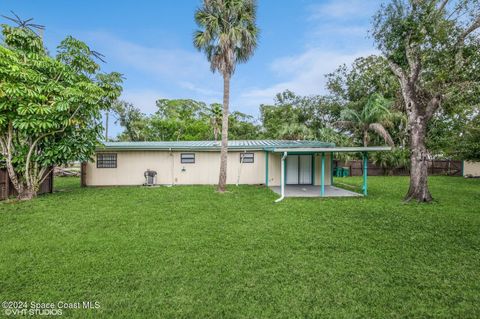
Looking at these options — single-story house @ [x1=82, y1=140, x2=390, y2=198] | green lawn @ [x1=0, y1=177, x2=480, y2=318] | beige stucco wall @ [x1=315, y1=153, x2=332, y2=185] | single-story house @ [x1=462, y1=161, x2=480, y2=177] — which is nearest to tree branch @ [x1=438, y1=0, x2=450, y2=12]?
green lawn @ [x1=0, y1=177, x2=480, y2=318]

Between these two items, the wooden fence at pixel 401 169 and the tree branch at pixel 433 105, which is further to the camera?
the wooden fence at pixel 401 169

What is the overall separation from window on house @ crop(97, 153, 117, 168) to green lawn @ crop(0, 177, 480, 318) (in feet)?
18.9

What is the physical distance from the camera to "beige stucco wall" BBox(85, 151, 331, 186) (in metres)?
13.0

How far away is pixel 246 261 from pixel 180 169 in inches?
395

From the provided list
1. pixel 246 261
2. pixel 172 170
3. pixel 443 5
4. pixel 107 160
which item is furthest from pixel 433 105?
pixel 107 160

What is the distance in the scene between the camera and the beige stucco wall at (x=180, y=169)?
13.0 metres

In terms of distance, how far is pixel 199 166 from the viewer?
13.4 m

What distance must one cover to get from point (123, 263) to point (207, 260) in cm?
130

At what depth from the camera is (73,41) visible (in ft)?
30.8

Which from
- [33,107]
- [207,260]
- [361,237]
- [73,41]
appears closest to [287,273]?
[207,260]

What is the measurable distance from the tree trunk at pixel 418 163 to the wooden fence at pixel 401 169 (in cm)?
1024

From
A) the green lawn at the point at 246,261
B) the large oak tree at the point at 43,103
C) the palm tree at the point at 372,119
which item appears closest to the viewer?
the green lawn at the point at 246,261

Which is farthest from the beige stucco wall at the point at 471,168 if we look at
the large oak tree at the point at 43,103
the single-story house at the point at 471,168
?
the large oak tree at the point at 43,103

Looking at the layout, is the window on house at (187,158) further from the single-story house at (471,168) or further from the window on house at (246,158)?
the single-story house at (471,168)
